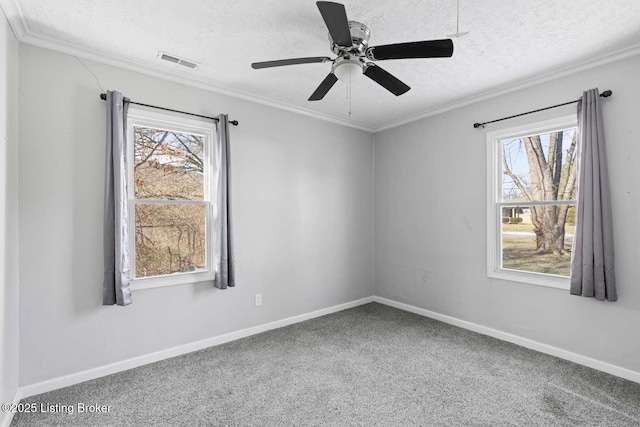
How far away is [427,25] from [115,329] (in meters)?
3.28

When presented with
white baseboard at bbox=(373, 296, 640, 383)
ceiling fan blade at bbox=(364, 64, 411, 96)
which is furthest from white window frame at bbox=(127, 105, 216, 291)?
white baseboard at bbox=(373, 296, 640, 383)

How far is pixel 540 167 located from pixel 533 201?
0.36 m

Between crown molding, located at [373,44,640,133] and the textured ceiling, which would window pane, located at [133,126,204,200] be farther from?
crown molding, located at [373,44,640,133]

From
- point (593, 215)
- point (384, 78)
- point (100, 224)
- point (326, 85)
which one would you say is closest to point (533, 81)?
point (593, 215)

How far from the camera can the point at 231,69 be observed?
2.85m

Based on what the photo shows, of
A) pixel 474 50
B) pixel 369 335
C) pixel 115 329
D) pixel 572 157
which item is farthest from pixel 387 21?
pixel 115 329

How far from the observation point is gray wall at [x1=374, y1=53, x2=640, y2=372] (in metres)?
2.54

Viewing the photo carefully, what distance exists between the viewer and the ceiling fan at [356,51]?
1.64 metres

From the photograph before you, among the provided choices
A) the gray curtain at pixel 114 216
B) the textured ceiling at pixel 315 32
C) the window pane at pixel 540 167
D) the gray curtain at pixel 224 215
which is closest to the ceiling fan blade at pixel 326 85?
the textured ceiling at pixel 315 32

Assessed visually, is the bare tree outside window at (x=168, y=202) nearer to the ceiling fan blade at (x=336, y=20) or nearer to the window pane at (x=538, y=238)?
the ceiling fan blade at (x=336, y=20)

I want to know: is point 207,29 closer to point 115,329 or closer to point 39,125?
point 39,125

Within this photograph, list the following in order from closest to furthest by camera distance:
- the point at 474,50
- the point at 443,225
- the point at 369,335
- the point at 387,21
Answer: the point at 387,21 → the point at 474,50 → the point at 369,335 → the point at 443,225

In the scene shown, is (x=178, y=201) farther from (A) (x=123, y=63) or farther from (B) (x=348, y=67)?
(B) (x=348, y=67)

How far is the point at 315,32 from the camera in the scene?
2258 millimetres
